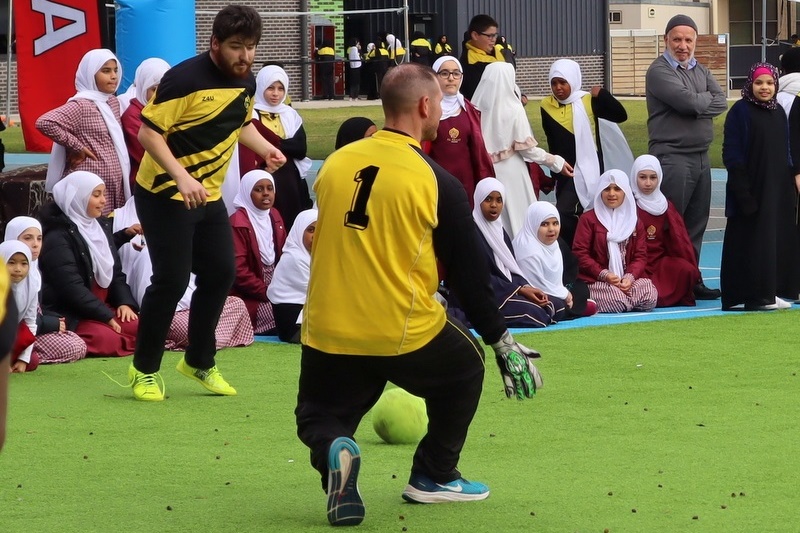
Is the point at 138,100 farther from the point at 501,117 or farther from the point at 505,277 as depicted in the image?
the point at 501,117

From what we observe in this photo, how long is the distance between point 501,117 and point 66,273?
3.74 m

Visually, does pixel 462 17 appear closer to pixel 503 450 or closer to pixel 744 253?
pixel 744 253

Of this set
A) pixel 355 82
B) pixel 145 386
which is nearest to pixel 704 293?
pixel 145 386

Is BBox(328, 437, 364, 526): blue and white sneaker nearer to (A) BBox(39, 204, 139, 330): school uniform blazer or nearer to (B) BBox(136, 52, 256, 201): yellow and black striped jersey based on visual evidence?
(B) BBox(136, 52, 256, 201): yellow and black striped jersey

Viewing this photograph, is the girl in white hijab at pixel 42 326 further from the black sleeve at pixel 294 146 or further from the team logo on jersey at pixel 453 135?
the team logo on jersey at pixel 453 135

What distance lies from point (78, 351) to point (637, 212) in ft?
13.9

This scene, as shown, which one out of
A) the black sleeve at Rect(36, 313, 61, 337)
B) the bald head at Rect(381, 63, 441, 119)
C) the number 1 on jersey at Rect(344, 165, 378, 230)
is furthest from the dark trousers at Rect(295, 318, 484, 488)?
the black sleeve at Rect(36, 313, 61, 337)

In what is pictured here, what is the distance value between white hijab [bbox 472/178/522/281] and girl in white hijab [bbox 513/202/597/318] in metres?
0.15

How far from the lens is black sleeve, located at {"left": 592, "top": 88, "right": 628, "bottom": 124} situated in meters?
10.5

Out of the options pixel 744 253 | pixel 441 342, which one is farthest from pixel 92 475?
pixel 744 253

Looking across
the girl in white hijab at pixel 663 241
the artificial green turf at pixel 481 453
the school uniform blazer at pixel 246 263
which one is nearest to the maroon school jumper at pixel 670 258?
the girl in white hijab at pixel 663 241

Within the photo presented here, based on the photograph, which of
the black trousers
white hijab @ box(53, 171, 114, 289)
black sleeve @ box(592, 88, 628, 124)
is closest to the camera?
white hijab @ box(53, 171, 114, 289)

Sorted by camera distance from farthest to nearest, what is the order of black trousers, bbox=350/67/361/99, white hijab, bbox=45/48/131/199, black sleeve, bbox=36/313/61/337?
1. black trousers, bbox=350/67/361/99
2. white hijab, bbox=45/48/131/199
3. black sleeve, bbox=36/313/61/337

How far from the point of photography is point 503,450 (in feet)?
18.1
